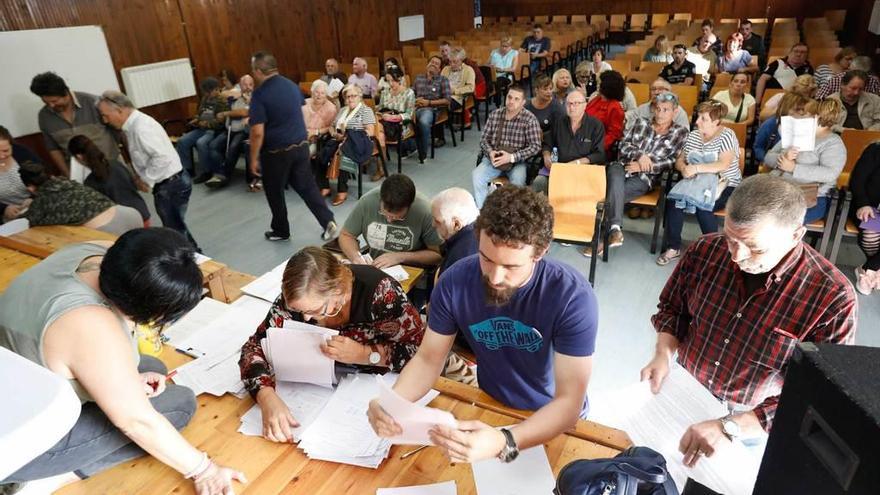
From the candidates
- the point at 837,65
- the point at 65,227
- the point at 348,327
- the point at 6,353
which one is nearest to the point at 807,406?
the point at 6,353

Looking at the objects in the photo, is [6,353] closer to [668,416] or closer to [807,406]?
[807,406]

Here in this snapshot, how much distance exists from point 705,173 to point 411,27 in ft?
30.4

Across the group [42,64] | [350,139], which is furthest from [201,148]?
[350,139]

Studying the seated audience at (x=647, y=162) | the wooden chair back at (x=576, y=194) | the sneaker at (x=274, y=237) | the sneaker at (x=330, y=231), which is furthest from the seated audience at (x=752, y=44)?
the sneaker at (x=274, y=237)

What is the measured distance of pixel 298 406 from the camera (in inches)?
63.4

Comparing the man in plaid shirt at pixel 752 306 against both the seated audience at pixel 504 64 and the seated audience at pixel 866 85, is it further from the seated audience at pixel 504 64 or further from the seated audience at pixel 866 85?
the seated audience at pixel 504 64

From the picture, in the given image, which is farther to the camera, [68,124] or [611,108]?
[611,108]

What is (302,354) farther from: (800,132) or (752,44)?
(752,44)

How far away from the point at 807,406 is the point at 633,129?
4.03m

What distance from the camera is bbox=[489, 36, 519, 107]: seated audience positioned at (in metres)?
8.51

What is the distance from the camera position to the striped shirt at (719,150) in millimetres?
3865

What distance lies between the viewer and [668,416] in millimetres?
1791

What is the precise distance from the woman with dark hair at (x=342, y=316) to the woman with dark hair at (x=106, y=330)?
1.03 ft

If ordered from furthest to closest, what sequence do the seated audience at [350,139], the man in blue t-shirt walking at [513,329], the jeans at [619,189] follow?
the seated audience at [350,139] → the jeans at [619,189] → the man in blue t-shirt walking at [513,329]
